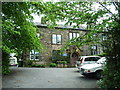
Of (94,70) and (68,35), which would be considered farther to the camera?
(68,35)

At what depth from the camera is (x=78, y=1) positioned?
5.79 meters

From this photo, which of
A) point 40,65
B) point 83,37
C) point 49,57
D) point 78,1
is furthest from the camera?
point 49,57

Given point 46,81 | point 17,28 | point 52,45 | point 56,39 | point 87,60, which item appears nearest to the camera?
point 46,81

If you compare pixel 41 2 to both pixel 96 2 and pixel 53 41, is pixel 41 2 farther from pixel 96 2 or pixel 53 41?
pixel 53 41

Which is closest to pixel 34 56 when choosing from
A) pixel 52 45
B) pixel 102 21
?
pixel 52 45

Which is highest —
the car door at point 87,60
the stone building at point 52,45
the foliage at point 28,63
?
the stone building at point 52,45

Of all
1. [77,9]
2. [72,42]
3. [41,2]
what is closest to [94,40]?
[72,42]

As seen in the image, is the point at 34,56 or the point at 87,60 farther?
the point at 34,56

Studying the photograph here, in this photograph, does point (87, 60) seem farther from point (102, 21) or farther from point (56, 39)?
point (56, 39)

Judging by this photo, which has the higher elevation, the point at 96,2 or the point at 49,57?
the point at 96,2

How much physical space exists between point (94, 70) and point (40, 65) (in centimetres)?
1441

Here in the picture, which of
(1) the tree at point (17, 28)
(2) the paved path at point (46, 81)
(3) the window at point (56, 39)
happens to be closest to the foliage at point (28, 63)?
(3) the window at point (56, 39)

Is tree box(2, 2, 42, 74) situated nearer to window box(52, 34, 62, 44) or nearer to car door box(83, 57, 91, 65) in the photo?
car door box(83, 57, 91, 65)

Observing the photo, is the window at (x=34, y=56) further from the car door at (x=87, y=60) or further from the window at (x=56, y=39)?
the car door at (x=87, y=60)
